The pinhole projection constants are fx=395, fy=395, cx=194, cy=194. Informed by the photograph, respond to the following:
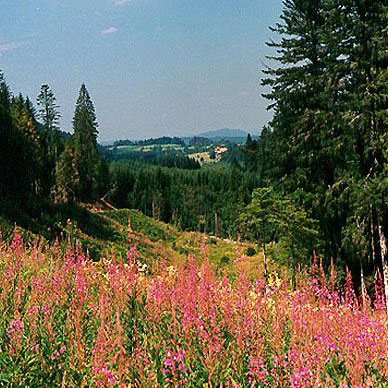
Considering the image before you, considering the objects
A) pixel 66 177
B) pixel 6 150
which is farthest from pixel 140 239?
pixel 66 177

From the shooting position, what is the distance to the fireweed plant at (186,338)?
2896 millimetres

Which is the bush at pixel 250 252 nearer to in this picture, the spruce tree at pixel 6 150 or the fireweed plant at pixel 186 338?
the spruce tree at pixel 6 150

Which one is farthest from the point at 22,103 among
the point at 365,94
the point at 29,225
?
the point at 365,94

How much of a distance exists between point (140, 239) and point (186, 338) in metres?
32.0

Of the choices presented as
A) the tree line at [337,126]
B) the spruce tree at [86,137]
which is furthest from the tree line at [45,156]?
the tree line at [337,126]

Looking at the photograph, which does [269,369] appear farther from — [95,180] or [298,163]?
[95,180]

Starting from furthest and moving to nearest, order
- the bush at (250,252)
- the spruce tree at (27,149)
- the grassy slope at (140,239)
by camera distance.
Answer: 1. the spruce tree at (27,149)
2. the bush at (250,252)
3. the grassy slope at (140,239)

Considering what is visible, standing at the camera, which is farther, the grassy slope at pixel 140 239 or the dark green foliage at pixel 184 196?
the dark green foliage at pixel 184 196

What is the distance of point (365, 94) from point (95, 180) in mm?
67771

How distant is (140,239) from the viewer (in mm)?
35031

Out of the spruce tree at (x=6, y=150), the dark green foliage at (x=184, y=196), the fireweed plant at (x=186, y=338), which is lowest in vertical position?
the dark green foliage at (x=184, y=196)

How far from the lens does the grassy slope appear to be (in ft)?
73.4

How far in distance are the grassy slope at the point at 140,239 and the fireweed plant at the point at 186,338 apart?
12465 millimetres

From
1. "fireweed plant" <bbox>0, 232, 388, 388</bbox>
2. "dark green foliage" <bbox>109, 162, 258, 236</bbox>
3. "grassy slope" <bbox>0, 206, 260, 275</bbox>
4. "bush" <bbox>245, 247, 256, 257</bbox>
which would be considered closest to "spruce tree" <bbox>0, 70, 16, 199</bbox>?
"grassy slope" <bbox>0, 206, 260, 275</bbox>
